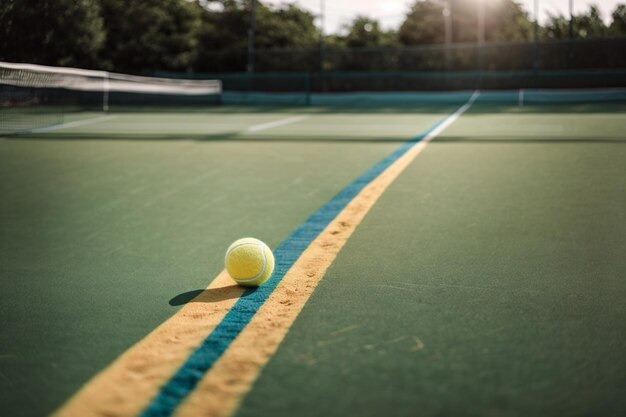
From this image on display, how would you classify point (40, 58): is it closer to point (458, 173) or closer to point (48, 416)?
point (458, 173)

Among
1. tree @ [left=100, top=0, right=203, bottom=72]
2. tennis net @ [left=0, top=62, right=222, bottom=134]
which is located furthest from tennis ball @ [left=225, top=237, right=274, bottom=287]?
tree @ [left=100, top=0, right=203, bottom=72]

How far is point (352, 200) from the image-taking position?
5719mm

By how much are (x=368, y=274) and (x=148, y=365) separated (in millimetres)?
1458

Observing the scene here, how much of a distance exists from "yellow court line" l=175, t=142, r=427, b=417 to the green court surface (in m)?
0.06

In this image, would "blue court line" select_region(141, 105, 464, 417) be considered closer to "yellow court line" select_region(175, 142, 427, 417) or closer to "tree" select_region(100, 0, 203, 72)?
"yellow court line" select_region(175, 142, 427, 417)

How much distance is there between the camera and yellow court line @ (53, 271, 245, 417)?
2.16 meters

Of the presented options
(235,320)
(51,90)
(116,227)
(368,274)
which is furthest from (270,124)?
(235,320)

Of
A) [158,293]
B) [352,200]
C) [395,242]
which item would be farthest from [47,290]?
[352,200]

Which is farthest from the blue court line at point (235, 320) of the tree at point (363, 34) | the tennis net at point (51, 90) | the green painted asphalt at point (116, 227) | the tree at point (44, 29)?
the tree at point (363, 34)

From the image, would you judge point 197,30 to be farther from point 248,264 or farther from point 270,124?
point 248,264

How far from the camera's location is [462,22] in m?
49.7

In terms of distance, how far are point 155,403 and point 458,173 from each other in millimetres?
5295

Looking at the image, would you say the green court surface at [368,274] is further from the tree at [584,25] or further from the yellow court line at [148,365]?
the tree at [584,25]

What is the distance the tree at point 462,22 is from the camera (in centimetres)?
4838
